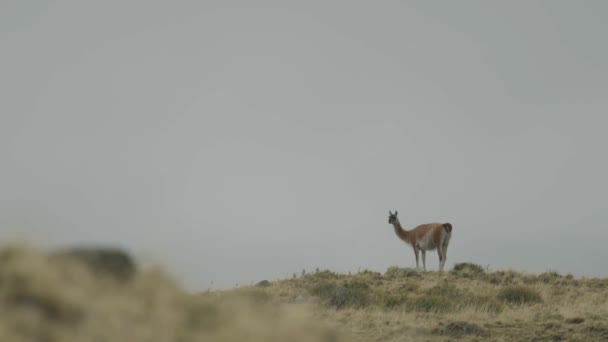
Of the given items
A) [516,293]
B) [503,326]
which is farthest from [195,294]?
[516,293]

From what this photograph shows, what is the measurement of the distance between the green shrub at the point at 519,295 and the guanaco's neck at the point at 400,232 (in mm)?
11249

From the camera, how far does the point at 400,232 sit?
121 ft

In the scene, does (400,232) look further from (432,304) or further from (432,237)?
(432,304)

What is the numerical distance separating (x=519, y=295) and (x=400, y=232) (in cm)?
1240

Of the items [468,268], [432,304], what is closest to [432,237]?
[468,268]

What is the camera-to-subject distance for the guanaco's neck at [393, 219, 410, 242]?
120ft

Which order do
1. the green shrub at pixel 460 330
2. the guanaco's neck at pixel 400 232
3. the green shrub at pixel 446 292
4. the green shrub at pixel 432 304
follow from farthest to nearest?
the guanaco's neck at pixel 400 232 → the green shrub at pixel 446 292 → the green shrub at pixel 432 304 → the green shrub at pixel 460 330

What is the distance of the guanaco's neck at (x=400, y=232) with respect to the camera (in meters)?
36.4

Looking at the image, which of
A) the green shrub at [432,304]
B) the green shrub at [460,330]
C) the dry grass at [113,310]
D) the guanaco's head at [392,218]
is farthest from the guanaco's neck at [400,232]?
the dry grass at [113,310]

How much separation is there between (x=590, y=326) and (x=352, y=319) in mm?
5984

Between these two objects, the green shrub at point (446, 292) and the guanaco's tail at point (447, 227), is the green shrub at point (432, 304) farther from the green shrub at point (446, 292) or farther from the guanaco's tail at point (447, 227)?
the guanaco's tail at point (447, 227)

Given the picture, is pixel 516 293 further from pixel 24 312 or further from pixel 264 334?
pixel 24 312

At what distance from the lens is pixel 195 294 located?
8.73 metres

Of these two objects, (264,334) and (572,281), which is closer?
(264,334)
